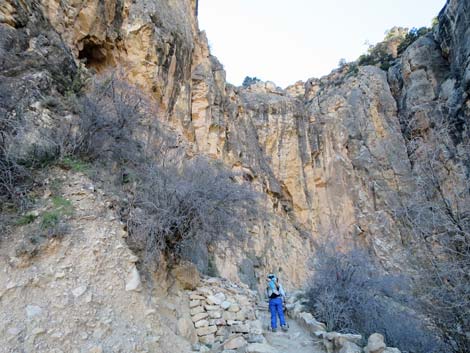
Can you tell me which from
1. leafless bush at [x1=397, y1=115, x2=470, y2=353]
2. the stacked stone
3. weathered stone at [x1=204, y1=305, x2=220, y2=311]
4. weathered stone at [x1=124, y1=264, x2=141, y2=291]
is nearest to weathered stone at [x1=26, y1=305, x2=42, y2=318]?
weathered stone at [x1=124, y1=264, x2=141, y2=291]

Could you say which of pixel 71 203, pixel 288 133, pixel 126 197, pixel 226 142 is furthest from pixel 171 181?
pixel 288 133

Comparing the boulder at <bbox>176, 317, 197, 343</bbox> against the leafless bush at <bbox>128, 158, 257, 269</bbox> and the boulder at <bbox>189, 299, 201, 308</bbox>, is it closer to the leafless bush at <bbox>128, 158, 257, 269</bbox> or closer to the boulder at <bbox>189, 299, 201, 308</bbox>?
the boulder at <bbox>189, 299, 201, 308</bbox>

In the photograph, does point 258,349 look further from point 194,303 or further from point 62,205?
point 62,205

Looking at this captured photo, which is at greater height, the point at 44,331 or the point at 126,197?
the point at 126,197

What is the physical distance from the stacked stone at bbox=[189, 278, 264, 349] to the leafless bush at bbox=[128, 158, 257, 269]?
0.91 metres

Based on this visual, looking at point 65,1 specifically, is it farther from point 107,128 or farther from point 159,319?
point 159,319

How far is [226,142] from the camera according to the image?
57.8 ft

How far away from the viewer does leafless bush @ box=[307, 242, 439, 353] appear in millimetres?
6823

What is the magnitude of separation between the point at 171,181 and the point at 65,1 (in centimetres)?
776

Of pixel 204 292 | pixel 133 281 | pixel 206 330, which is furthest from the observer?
pixel 204 292

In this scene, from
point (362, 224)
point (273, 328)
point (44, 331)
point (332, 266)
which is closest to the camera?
point (44, 331)

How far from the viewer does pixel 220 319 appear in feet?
18.8

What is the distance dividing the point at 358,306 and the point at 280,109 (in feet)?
58.7

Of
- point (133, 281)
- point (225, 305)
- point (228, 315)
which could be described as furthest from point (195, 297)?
point (133, 281)
